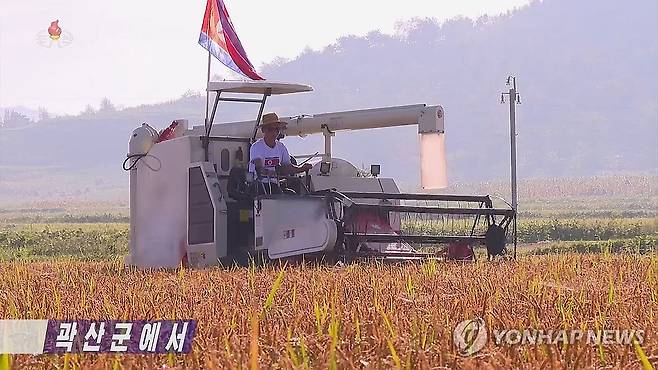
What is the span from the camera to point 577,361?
13.3ft

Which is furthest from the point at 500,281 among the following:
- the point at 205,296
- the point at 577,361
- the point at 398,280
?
the point at 577,361

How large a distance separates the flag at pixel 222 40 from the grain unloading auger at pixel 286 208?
1.23 metres

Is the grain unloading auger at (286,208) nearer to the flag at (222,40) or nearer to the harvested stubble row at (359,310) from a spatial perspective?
the flag at (222,40)

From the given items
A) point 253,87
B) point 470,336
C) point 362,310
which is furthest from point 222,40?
point 470,336

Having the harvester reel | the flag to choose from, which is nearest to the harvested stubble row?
the harvester reel

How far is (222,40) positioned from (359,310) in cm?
1018

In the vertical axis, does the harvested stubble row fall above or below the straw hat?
below

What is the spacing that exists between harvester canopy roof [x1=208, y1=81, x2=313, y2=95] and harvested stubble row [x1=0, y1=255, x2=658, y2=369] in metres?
3.24

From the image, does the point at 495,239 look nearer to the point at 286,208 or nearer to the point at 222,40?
the point at 286,208

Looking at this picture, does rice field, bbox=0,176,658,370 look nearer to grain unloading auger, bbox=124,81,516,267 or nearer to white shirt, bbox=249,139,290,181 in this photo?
grain unloading auger, bbox=124,81,516,267

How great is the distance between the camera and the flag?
15648mm

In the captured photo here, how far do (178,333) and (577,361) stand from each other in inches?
72.3

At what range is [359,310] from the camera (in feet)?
19.7

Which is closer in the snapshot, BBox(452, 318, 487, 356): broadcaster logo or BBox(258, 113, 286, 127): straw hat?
BBox(452, 318, 487, 356): broadcaster logo
